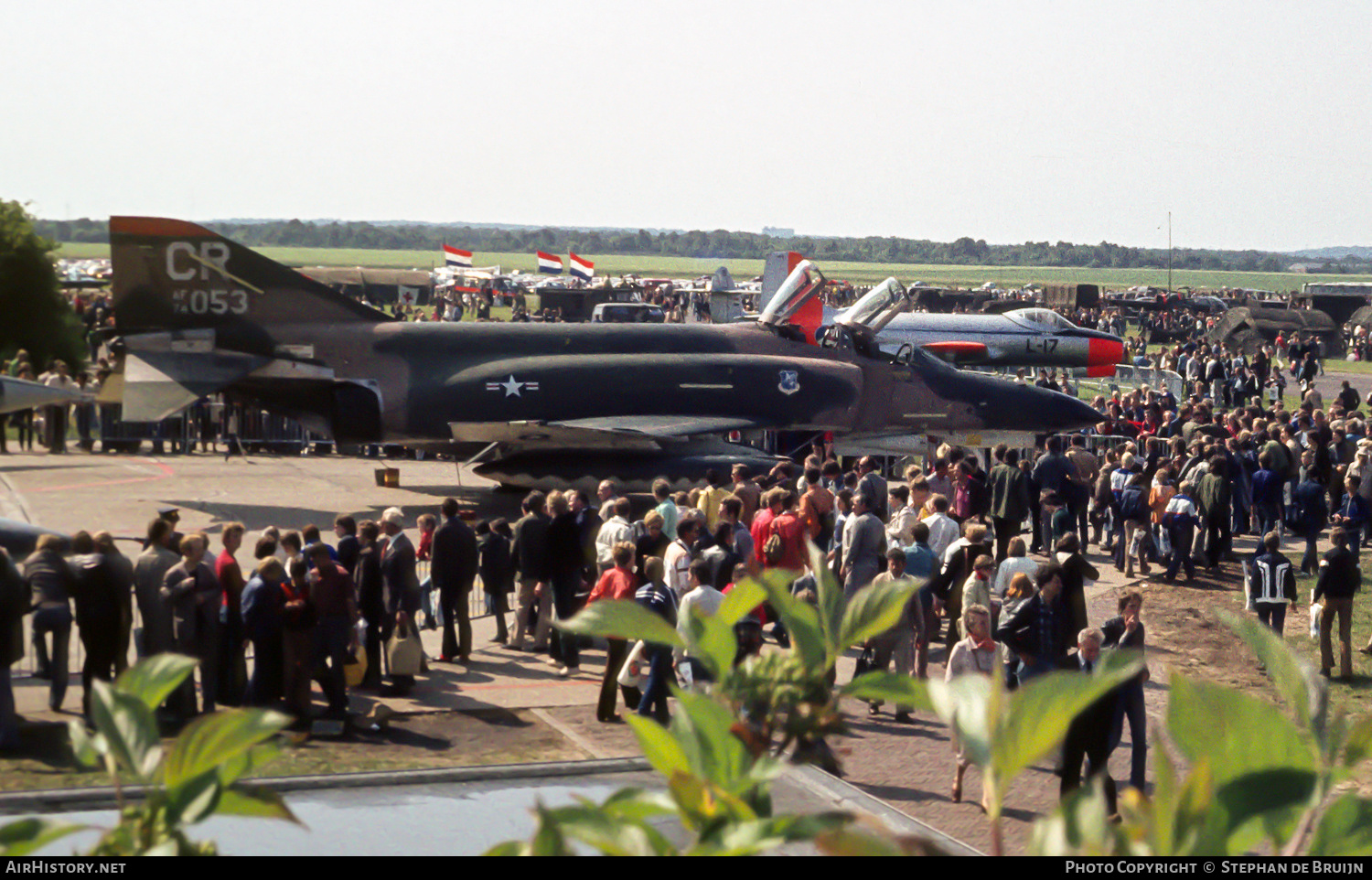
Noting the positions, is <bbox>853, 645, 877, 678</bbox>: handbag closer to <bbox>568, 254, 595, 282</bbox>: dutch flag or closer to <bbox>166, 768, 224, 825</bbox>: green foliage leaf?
<bbox>166, 768, 224, 825</bbox>: green foliage leaf

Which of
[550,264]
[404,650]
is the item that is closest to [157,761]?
[404,650]

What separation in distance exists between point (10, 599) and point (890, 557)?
629cm

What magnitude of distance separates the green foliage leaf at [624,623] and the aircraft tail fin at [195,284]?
1789 centimetres

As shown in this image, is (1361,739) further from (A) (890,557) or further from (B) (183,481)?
(B) (183,481)

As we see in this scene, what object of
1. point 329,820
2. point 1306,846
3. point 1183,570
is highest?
point 1306,846

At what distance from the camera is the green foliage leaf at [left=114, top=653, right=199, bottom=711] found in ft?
6.44

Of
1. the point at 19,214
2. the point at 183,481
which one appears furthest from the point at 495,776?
the point at 19,214

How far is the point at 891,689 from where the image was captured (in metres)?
2.07

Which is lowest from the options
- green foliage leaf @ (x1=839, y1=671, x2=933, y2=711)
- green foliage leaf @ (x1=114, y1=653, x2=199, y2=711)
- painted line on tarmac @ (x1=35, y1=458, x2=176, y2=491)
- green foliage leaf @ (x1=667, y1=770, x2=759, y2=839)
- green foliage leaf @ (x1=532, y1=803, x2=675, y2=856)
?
painted line on tarmac @ (x1=35, y1=458, x2=176, y2=491)

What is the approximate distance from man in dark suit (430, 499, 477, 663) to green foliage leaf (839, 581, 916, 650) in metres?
9.79

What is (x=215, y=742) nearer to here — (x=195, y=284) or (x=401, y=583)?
(x=401, y=583)

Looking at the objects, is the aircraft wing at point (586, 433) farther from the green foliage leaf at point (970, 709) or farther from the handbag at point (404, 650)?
the green foliage leaf at point (970, 709)

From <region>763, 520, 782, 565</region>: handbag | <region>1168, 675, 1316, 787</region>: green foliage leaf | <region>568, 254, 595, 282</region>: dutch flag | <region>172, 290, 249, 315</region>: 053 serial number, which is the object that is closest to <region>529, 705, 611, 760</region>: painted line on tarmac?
<region>763, 520, 782, 565</region>: handbag

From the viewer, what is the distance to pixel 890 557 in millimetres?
10547
